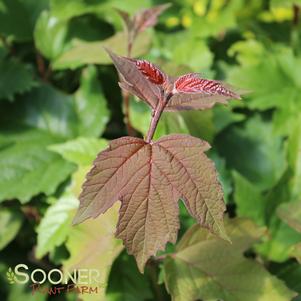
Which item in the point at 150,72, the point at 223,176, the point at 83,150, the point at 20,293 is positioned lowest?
the point at 20,293

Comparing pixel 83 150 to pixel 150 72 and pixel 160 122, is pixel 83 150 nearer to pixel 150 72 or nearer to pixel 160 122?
pixel 160 122

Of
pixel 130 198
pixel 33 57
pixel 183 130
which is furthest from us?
pixel 33 57

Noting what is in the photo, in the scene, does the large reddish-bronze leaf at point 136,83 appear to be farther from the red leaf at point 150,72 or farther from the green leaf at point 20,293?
the green leaf at point 20,293

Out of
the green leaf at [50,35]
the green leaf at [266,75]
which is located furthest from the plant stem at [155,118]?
the green leaf at [50,35]

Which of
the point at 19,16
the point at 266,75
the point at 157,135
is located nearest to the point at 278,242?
the point at 157,135

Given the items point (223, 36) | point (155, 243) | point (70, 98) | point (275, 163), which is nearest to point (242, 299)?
point (155, 243)

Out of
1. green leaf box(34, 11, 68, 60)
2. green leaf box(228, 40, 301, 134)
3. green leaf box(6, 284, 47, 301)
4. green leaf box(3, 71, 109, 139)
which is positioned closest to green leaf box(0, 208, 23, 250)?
green leaf box(6, 284, 47, 301)

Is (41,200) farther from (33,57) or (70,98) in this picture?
(33,57)
